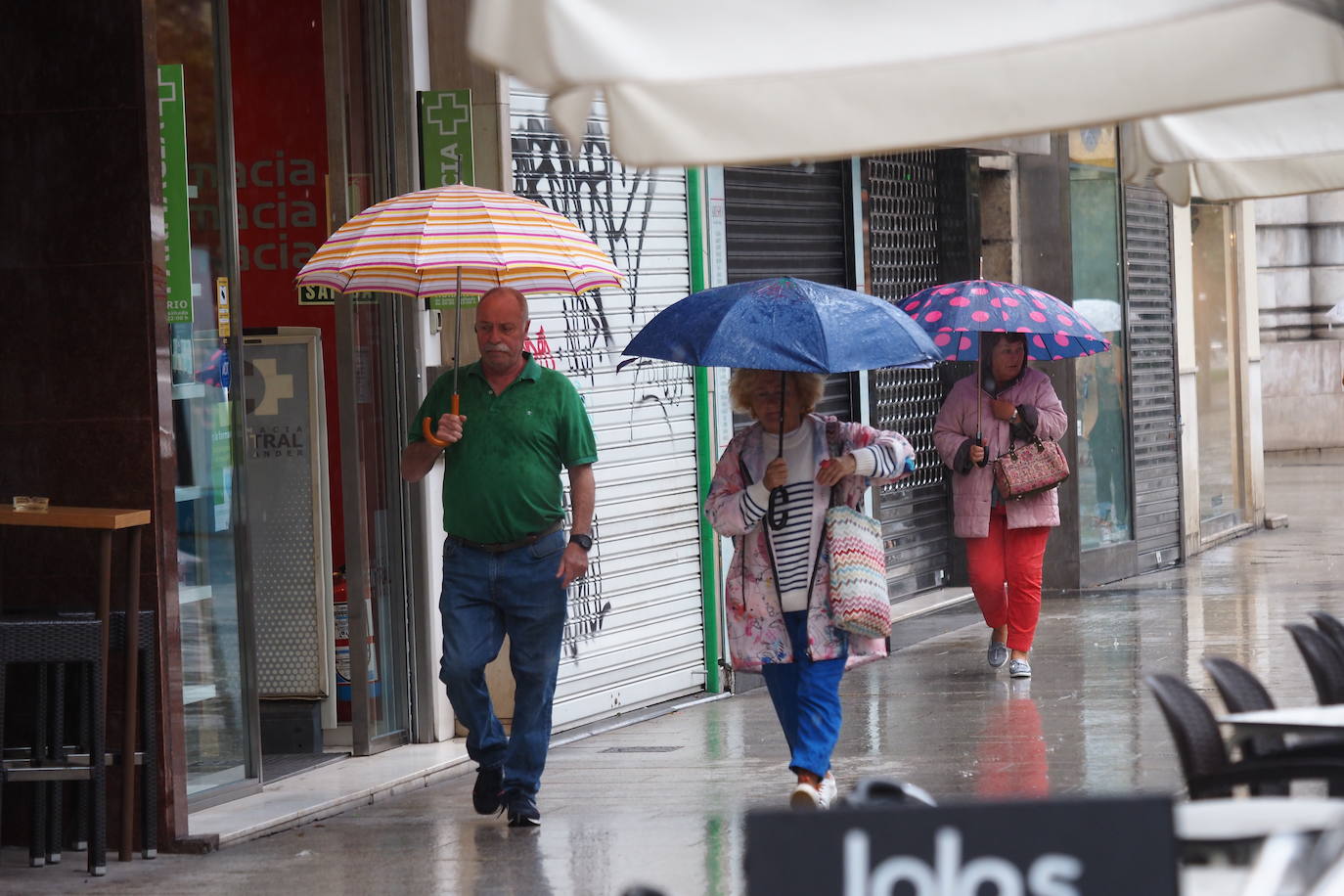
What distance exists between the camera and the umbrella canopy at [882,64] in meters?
3.40

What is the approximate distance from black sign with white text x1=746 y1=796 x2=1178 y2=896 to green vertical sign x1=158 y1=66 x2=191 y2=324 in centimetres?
486

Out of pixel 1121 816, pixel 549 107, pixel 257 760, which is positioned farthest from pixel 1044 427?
pixel 1121 816

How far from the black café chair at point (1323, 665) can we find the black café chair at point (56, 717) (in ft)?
12.6

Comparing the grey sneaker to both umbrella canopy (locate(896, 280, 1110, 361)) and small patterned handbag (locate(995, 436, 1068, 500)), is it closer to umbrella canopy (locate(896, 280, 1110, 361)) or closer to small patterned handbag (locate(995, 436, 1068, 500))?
small patterned handbag (locate(995, 436, 1068, 500))

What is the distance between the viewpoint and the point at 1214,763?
180 inches

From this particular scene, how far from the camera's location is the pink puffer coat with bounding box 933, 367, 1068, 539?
1077 centimetres

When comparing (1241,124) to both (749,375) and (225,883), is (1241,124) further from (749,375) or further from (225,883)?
(225,883)

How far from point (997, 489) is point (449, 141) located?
12.0 ft

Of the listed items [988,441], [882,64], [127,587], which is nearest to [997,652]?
[988,441]

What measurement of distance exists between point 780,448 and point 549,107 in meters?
3.29

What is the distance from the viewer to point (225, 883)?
21.8ft

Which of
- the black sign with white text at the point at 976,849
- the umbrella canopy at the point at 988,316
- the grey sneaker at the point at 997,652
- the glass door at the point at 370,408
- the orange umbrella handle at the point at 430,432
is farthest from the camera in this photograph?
the grey sneaker at the point at 997,652

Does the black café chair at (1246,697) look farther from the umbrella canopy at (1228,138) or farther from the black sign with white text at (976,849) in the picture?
the black sign with white text at (976,849)

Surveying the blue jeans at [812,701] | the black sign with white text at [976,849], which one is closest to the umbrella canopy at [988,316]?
the blue jeans at [812,701]
